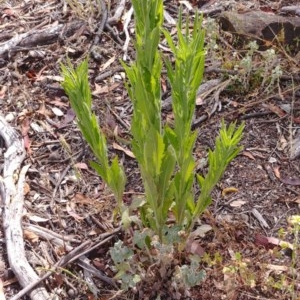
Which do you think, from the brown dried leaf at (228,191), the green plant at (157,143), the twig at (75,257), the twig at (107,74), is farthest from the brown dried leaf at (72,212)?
the twig at (107,74)

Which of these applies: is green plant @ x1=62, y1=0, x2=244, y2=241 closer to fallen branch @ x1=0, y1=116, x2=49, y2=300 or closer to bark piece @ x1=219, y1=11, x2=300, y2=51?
fallen branch @ x1=0, y1=116, x2=49, y2=300

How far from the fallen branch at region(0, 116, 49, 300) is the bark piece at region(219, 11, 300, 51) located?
47.6 inches

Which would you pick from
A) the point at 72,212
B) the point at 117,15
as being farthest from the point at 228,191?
the point at 117,15

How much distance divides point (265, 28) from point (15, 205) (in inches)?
60.0

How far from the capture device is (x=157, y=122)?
171 centimetres

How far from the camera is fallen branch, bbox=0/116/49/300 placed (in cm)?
211

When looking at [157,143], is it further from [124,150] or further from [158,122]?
[124,150]


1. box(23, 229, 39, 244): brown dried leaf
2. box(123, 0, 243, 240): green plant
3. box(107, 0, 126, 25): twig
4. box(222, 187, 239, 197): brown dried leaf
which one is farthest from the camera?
box(107, 0, 126, 25): twig

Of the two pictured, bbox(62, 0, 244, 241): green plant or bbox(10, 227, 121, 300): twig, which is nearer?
bbox(62, 0, 244, 241): green plant

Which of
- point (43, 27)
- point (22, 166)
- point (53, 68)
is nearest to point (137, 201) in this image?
point (22, 166)

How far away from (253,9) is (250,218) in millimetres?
1421

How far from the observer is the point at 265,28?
9.81 feet

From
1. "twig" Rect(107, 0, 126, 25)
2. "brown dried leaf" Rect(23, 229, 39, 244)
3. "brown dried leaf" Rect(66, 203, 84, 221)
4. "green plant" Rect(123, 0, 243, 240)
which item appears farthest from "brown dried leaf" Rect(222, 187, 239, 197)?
"twig" Rect(107, 0, 126, 25)

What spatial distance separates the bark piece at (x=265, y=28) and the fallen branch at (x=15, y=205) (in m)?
1.21
